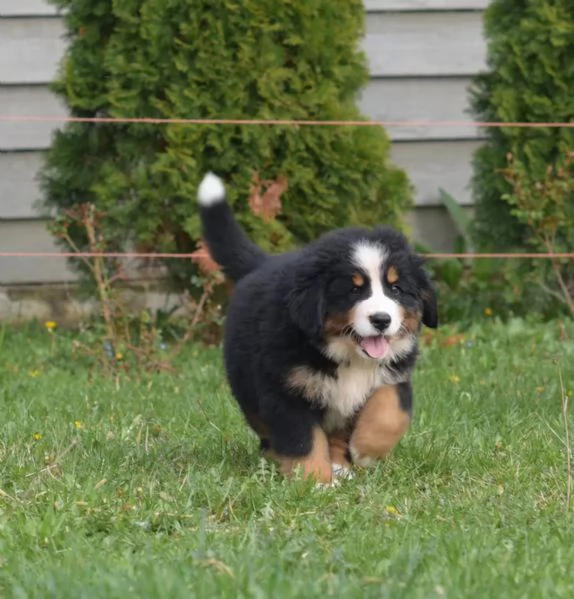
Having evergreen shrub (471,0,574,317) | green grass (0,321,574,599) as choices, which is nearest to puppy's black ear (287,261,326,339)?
green grass (0,321,574,599)

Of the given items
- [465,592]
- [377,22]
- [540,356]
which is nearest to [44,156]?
[377,22]

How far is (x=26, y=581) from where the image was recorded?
296 centimetres

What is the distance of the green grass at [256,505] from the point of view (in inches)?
114

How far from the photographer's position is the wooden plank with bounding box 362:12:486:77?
8.57m

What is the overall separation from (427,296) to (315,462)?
62 cm

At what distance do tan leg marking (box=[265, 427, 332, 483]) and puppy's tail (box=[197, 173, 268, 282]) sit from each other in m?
0.87

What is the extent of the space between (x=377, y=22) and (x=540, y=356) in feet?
9.20

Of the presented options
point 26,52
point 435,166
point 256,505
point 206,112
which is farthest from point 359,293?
point 26,52

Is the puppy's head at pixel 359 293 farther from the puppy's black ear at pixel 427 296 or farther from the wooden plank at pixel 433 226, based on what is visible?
the wooden plank at pixel 433 226

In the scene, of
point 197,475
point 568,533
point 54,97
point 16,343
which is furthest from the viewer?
point 54,97

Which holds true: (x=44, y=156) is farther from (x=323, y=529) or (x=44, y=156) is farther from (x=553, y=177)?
(x=323, y=529)

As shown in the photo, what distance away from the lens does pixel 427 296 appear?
4.25 m

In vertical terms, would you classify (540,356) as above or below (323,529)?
below

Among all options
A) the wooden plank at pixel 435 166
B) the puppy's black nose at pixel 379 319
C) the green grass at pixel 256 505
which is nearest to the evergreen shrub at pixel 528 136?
the wooden plank at pixel 435 166
